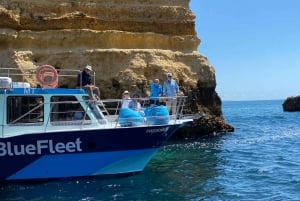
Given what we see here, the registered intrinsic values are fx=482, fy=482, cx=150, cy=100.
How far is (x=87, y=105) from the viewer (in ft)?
42.5

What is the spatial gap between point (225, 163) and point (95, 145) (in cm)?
538

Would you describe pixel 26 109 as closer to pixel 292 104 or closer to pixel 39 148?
pixel 39 148

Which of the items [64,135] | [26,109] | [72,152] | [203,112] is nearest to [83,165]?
[72,152]

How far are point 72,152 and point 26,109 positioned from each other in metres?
1.70

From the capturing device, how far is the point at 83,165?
41.4 ft

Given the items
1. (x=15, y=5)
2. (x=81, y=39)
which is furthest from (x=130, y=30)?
(x=15, y=5)

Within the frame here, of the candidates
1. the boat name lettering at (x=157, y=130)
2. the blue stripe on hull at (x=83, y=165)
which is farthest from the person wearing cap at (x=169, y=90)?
the blue stripe on hull at (x=83, y=165)

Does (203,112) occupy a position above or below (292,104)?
above

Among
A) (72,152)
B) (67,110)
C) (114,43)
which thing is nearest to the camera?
(72,152)

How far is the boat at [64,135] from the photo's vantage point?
40.2ft

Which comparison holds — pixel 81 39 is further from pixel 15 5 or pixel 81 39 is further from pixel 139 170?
pixel 139 170

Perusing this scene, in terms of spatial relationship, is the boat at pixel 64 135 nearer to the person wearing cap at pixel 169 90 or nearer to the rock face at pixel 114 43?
the person wearing cap at pixel 169 90

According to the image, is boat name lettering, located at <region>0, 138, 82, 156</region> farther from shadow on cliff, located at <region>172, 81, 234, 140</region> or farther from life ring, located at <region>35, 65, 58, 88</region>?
shadow on cliff, located at <region>172, 81, 234, 140</region>

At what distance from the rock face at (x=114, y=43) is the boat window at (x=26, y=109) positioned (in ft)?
33.7
